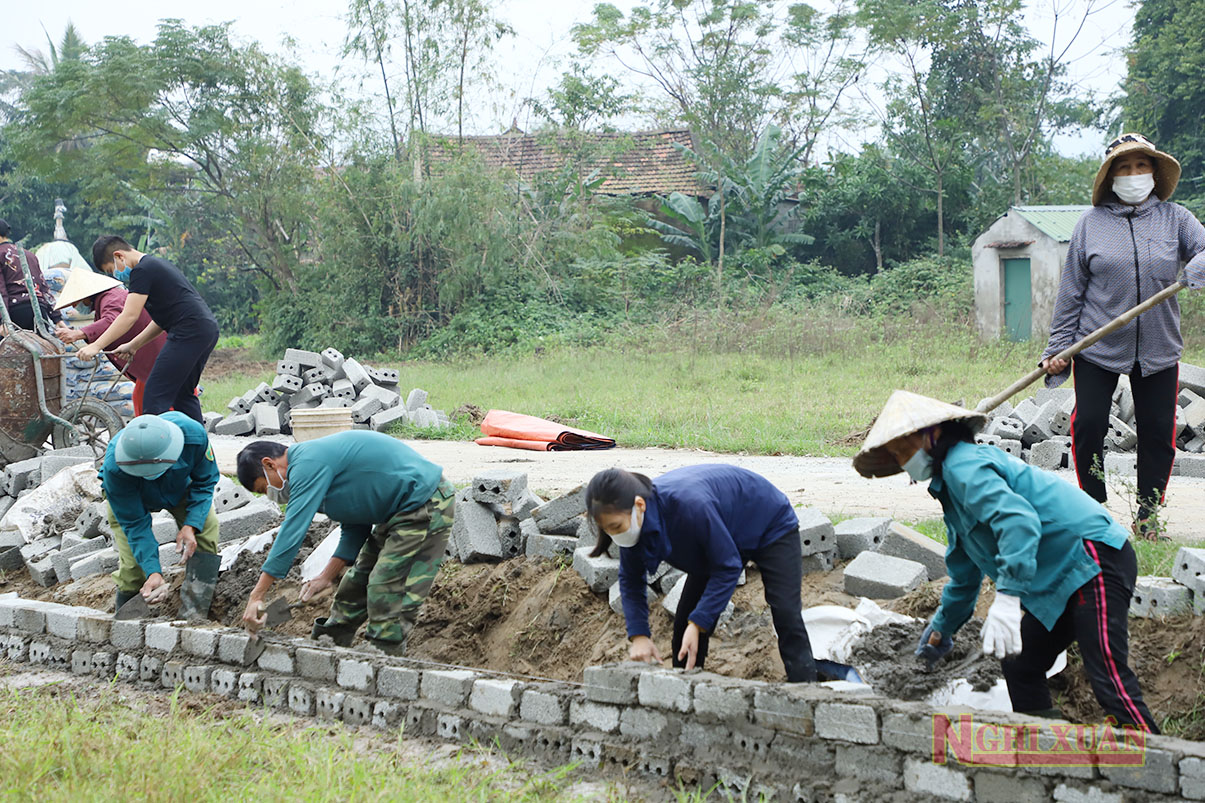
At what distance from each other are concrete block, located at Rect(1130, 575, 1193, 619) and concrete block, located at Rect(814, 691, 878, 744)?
1484mm

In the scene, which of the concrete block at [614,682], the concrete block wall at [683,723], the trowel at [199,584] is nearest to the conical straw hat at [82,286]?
the trowel at [199,584]

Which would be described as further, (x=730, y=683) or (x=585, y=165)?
(x=585, y=165)

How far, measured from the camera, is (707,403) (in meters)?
12.1

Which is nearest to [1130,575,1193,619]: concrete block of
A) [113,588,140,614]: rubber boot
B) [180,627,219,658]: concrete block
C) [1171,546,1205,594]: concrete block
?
[1171,546,1205,594]: concrete block

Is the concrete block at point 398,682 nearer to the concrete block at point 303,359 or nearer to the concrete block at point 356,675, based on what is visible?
the concrete block at point 356,675

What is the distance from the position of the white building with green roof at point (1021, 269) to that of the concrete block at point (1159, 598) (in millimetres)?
14584

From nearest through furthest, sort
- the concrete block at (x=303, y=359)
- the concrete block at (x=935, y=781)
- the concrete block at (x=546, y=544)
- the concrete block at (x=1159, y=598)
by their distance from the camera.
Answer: the concrete block at (x=935, y=781)
the concrete block at (x=1159, y=598)
the concrete block at (x=546, y=544)
the concrete block at (x=303, y=359)

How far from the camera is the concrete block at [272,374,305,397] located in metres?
13.5

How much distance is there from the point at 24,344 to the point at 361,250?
13540 millimetres

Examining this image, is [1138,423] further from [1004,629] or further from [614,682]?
[614,682]

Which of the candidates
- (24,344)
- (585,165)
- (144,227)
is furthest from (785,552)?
(144,227)

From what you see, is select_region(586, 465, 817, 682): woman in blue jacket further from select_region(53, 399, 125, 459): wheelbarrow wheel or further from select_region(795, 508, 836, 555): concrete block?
select_region(53, 399, 125, 459): wheelbarrow wheel

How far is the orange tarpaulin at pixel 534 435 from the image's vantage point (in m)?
10.3

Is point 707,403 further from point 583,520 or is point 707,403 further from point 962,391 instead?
point 583,520
